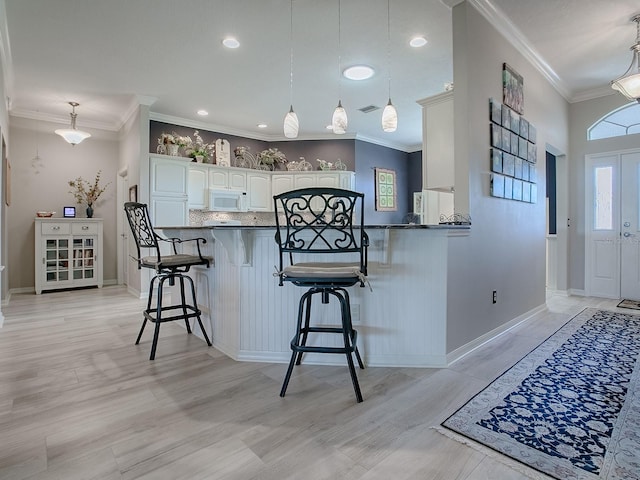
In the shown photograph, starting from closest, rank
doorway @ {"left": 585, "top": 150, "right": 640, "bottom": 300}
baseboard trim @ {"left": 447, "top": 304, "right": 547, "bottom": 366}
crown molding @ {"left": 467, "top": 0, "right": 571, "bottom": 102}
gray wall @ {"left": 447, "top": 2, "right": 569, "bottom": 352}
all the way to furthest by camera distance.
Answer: baseboard trim @ {"left": 447, "top": 304, "right": 547, "bottom": 366} < gray wall @ {"left": 447, "top": 2, "right": 569, "bottom": 352} < crown molding @ {"left": 467, "top": 0, "right": 571, "bottom": 102} < doorway @ {"left": 585, "top": 150, "right": 640, "bottom": 300}

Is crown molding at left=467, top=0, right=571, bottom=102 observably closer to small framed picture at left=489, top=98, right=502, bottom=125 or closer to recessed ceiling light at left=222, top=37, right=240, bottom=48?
small framed picture at left=489, top=98, right=502, bottom=125

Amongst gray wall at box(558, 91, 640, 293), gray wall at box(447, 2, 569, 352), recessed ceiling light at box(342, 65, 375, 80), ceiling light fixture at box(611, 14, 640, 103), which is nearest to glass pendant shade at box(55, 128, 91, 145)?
recessed ceiling light at box(342, 65, 375, 80)

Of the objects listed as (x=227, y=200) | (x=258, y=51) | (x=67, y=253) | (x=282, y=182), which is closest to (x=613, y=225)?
(x=258, y=51)

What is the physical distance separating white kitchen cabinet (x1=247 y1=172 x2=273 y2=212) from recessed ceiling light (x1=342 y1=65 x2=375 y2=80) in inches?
112

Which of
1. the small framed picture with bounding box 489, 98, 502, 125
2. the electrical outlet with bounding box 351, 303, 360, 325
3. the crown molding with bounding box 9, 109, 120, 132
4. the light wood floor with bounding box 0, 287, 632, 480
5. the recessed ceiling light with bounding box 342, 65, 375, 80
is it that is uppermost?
the recessed ceiling light with bounding box 342, 65, 375, 80

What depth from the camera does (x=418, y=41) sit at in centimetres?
340

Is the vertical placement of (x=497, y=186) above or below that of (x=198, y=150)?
below

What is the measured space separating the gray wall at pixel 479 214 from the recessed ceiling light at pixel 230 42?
200cm

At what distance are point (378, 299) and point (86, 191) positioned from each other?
5.76 m

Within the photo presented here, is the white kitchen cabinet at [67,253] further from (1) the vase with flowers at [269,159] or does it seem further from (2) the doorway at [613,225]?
(2) the doorway at [613,225]

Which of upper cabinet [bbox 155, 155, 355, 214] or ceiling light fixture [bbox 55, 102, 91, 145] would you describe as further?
upper cabinet [bbox 155, 155, 355, 214]

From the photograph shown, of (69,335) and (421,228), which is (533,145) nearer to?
(421,228)

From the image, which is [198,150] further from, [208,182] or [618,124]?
[618,124]

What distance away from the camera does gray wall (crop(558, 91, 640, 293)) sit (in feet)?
15.6
